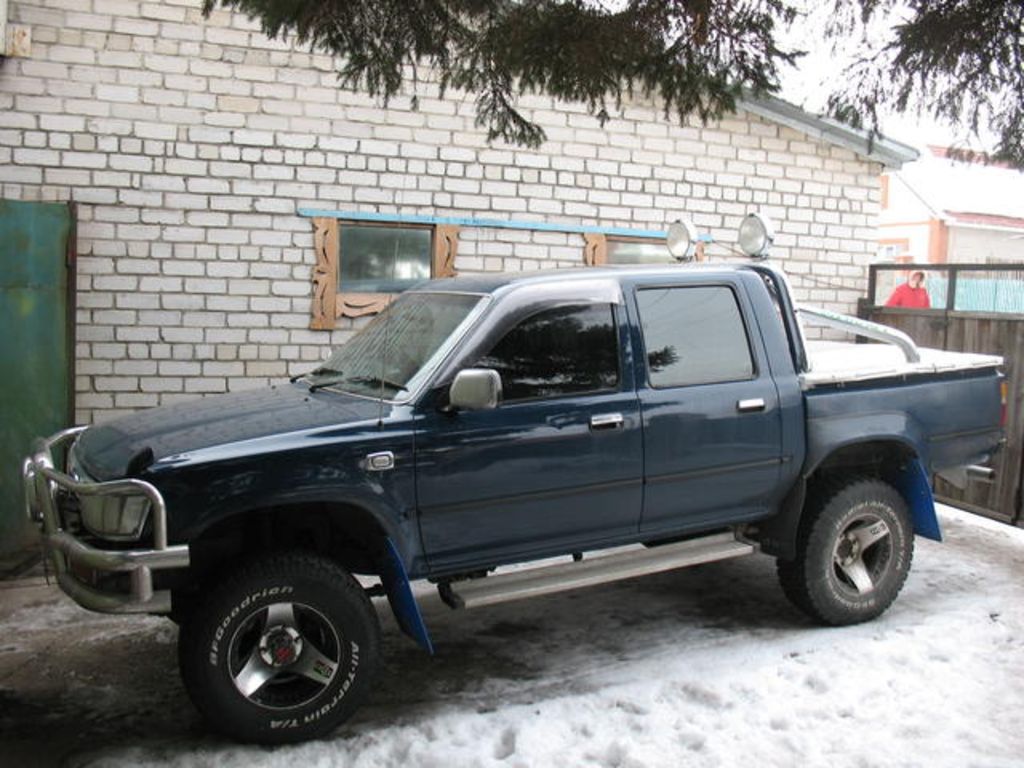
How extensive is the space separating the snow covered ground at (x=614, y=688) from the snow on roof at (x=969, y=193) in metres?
20.7

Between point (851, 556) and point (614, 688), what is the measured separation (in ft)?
5.61

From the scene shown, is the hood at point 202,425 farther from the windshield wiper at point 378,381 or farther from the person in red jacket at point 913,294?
the person in red jacket at point 913,294

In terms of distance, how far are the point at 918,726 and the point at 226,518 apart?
3.08m

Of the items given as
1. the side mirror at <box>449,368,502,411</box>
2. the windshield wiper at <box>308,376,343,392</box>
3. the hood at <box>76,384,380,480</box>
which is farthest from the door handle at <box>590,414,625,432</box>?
the windshield wiper at <box>308,376,343,392</box>

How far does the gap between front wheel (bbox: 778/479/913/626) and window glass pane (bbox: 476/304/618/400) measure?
1.52 meters

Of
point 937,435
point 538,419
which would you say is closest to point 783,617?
point 937,435

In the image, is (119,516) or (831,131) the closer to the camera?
(119,516)

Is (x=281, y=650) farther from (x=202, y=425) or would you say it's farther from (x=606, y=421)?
(x=606, y=421)

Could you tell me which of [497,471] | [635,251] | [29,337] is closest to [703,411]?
[497,471]

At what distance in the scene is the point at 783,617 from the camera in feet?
18.3

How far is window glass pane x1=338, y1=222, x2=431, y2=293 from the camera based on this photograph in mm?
8414

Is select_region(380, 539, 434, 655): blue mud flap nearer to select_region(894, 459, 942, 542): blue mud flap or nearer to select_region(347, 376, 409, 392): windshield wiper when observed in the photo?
select_region(347, 376, 409, 392): windshield wiper

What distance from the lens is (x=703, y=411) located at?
15.9ft

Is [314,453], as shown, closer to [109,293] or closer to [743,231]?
[743,231]
